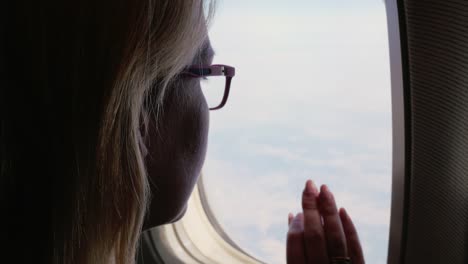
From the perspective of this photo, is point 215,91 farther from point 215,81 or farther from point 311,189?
point 311,189

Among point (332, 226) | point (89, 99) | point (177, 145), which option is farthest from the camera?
point (332, 226)

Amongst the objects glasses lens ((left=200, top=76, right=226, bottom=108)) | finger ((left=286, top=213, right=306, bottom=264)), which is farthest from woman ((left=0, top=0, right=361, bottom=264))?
finger ((left=286, top=213, right=306, bottom=264))

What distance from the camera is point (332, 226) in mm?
865

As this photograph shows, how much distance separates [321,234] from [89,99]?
0.50 meters

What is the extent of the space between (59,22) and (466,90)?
0.58 metres

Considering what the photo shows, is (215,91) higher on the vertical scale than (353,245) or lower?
higher

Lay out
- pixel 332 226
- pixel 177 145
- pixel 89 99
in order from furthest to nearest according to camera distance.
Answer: pixel 332 226 < pixel 177 145 < pixel 89 99

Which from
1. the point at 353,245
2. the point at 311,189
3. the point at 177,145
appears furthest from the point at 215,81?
the point at 353,245

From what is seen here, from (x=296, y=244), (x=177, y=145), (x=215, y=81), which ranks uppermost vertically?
(x=215, y=81)

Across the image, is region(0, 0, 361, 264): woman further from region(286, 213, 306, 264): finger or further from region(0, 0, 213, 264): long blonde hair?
region(286, 213, 306, 264): finger

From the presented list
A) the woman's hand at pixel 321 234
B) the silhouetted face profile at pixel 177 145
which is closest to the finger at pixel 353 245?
the woman's hand at pixel 321 234

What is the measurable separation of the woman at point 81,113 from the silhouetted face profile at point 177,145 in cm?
3

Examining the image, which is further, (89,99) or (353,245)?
(353,245)

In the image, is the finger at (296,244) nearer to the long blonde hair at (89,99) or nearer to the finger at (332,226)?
the finger at (332,226)
